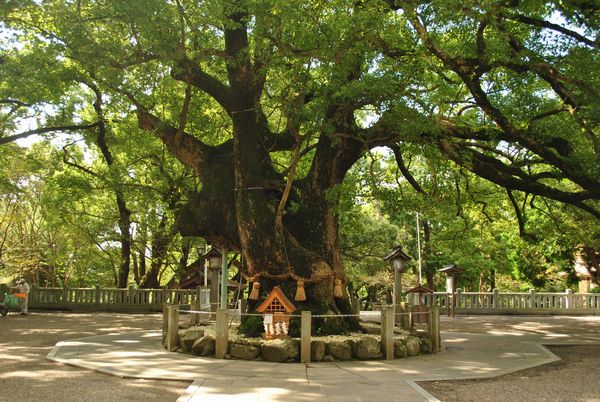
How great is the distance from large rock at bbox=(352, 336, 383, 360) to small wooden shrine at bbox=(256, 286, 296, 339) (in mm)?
1467

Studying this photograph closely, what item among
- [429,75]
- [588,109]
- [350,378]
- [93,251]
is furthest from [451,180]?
[93,251]

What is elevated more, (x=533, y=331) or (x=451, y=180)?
(x=451, y=180)

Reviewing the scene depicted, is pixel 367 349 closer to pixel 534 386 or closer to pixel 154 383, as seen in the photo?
pixel 534 386

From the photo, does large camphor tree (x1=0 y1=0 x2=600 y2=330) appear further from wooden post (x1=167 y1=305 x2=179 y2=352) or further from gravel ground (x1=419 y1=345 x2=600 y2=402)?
gravel ground (x1=419 y1=345 x2=600 y2=402)

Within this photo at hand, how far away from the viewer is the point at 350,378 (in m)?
8.15

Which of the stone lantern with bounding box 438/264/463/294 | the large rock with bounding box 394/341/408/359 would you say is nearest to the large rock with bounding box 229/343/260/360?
the large rock with bounding box 394/341/408/359

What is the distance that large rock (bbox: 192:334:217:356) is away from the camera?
10.1 m

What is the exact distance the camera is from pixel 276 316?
10.4m

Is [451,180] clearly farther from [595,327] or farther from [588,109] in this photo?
[595,327]

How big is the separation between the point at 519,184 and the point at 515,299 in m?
13.2

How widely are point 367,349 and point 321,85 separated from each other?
5.99 m

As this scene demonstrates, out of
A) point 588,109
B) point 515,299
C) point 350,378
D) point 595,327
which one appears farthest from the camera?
point 515,299

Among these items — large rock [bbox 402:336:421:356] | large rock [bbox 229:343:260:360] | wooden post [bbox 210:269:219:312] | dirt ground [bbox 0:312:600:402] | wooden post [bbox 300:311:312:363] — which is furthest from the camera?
wooden post [bbox 210:269:219:312]

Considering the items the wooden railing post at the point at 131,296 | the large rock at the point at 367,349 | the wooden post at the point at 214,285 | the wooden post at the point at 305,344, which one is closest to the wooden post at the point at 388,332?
the large rock at the point at 367,349
